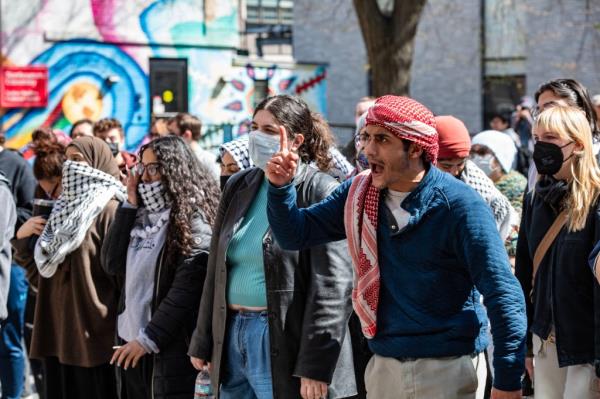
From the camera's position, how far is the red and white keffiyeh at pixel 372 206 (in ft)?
12.1

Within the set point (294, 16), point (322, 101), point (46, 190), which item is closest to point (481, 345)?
point (46, 190)

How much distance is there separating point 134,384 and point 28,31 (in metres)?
13.6

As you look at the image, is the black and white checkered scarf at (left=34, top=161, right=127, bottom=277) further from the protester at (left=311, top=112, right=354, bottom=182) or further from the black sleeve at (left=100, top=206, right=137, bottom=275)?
the protester at (left=311, top=112, right=354, bottom=182)

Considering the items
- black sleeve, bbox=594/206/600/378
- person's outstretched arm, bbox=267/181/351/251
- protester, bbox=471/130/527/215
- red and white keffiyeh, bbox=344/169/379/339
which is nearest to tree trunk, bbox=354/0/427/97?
protester, bbox=471/130/527/215

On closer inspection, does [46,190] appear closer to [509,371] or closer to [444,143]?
[444,143]

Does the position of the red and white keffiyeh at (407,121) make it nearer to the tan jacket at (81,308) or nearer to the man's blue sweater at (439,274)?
the man's blue sweater at (439,274)

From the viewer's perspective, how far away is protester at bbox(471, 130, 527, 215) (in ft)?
22.2

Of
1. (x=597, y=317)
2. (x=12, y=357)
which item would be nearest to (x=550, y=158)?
(x=597, y=317)

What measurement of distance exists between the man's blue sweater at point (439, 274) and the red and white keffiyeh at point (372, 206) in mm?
37

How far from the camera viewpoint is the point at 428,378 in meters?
3.69

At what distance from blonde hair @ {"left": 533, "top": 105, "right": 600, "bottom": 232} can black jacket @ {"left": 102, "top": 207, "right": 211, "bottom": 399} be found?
1.90 meters

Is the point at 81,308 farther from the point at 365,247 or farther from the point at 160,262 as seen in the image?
the point at 365,247

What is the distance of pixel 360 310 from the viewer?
380 cm

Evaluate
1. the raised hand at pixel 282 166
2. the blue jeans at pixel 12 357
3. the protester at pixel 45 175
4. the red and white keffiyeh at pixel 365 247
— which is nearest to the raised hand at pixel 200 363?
the red and white keffiyeh at pixel 365 247
